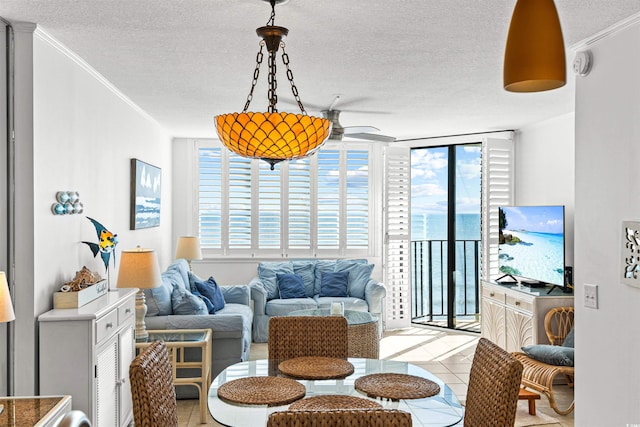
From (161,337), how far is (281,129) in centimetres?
276

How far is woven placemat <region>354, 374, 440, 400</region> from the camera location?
2.59 metres

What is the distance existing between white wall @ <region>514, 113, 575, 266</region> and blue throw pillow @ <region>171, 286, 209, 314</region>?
138 inches

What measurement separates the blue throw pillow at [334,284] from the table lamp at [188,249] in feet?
5.18

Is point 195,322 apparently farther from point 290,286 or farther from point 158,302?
point 290,286

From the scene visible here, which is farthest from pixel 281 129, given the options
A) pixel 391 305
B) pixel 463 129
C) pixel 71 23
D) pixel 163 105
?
pixel 391 305

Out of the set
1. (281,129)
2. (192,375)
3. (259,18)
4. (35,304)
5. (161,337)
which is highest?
(259,18)

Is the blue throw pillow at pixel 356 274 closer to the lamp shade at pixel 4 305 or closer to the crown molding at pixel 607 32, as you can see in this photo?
the crown molding at pixel 607 32

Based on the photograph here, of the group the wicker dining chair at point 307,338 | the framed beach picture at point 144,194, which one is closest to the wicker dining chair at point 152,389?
the wicker dining chair at point 307,338

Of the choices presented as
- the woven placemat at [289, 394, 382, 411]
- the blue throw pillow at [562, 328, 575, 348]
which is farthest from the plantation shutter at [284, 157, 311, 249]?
the woven placemat at [289, 394, 382, 411]

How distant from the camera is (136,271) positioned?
166 inches

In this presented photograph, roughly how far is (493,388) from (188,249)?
16.7 feet

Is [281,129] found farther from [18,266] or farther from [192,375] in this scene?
[192,375]

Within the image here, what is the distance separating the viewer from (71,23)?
3043 mm

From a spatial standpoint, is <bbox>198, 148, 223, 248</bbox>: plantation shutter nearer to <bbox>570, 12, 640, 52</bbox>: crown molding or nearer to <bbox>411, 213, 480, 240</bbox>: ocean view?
<bbox>411, 213, 480, 240</bbox>: ocean view
